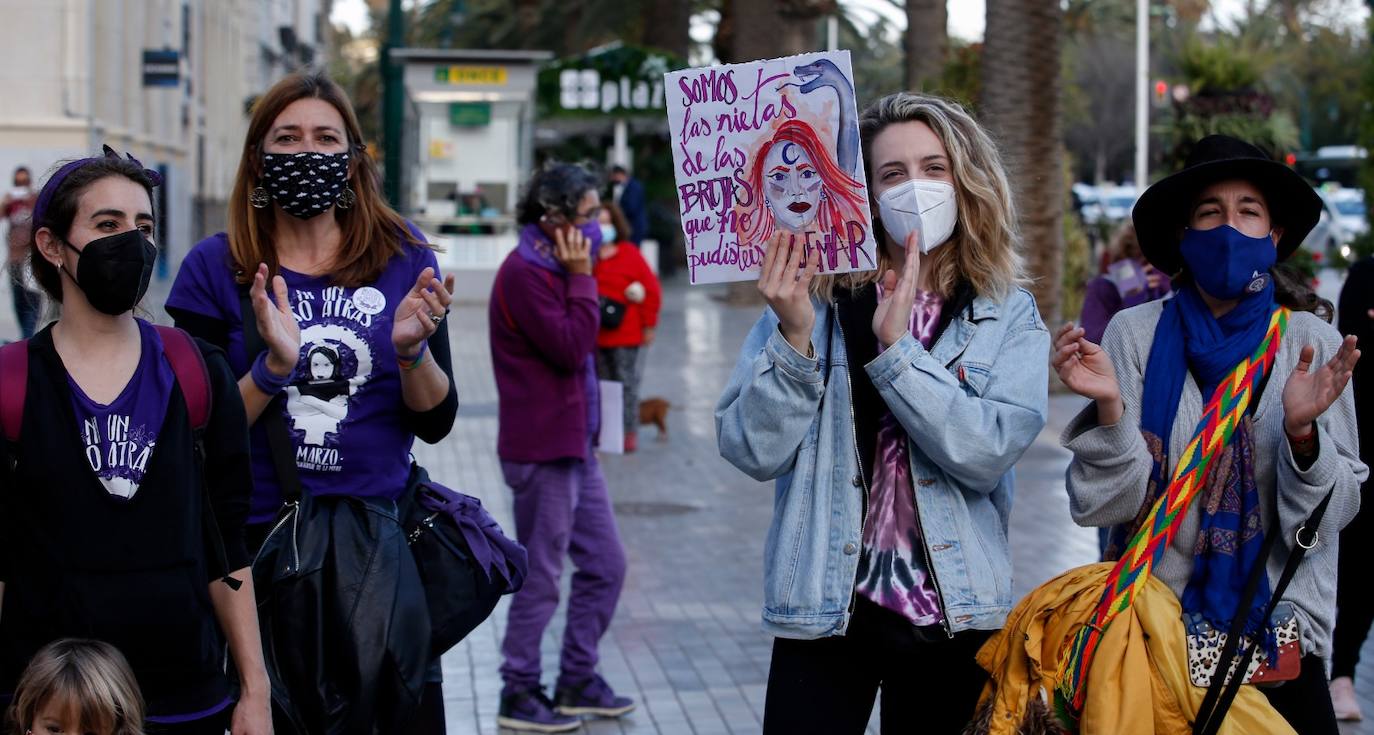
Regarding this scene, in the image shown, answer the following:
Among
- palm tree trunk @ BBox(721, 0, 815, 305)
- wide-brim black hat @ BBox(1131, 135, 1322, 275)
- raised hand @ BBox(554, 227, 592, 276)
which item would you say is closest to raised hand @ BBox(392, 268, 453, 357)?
wide-brim black hat @ BBox(1131, 135, 1322, 275)

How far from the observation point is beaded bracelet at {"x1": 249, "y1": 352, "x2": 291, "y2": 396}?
11.2 ft

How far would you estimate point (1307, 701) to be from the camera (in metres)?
3.36

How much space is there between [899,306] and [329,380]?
1.23m

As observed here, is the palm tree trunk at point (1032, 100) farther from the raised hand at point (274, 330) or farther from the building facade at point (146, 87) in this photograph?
the raised hand at point (274, 330)

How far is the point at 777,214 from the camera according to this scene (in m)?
3.38

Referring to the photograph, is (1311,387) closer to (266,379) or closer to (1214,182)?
(1214,182)

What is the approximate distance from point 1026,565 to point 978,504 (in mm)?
4985

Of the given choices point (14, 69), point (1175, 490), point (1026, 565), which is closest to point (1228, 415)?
point (1175, 490)

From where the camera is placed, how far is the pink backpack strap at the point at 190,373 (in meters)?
3.07

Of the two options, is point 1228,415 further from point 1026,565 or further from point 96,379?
point 1026,565

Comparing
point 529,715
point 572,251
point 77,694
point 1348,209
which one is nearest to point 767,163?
point 77,694

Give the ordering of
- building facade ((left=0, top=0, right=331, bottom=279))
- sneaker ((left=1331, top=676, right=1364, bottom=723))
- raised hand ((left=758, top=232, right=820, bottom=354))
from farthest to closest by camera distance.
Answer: building facade ((left=0, top=0, right=331, bottom=279)) → sneaker ((left=1331, top=676, right=1364, bottom=723)) → raised hand ((left=758, top=232, right=820, bottom=354))

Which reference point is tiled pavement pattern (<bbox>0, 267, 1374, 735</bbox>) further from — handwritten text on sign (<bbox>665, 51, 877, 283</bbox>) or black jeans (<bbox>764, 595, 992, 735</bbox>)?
black jeans (<bbox>764, 595, 992, 735</bbox>)

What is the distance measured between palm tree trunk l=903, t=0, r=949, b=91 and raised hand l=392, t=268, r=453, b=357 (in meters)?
15.2
